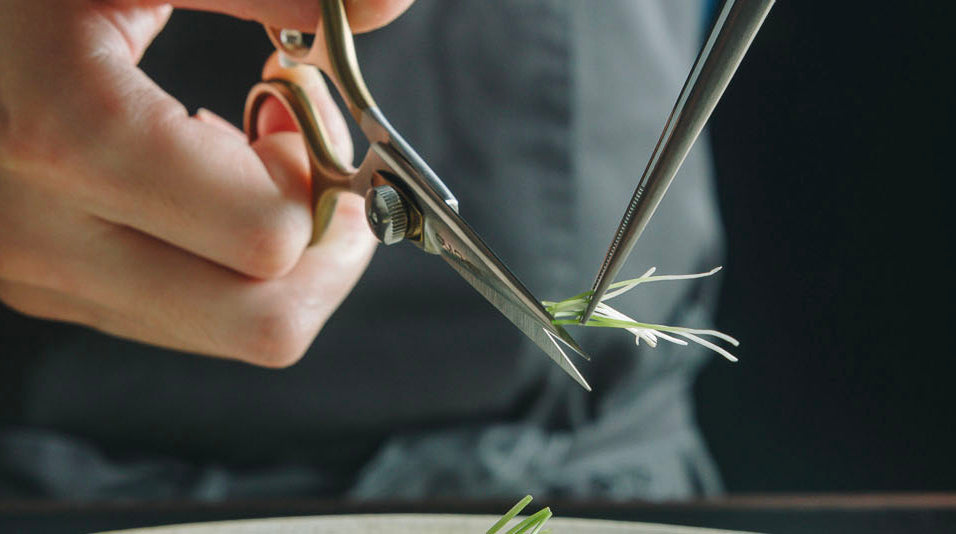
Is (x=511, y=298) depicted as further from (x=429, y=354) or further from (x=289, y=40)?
(x=429, y=354)

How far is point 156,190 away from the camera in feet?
1.09

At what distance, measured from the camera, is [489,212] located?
56cm

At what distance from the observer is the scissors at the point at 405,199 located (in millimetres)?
247

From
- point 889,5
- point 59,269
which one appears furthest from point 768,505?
point 889,5

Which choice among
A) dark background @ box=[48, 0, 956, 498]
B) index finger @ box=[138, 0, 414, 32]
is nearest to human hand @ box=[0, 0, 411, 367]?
index finger @ box=[138, 0, 414, 32]

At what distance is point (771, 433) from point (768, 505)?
516 millimetres

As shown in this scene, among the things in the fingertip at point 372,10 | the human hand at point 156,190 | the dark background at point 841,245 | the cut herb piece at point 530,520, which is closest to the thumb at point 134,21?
the human hand at point 156,190

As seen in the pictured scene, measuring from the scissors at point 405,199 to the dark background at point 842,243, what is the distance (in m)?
0.65

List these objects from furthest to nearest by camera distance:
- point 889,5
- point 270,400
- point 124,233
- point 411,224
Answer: point 889,5
point 270,400
point 124,233
point 411,224

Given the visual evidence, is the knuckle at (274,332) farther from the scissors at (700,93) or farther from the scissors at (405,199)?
the scissors at (700,93)

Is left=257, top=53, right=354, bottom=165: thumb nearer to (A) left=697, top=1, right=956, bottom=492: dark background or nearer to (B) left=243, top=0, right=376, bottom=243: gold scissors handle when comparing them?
(B) left=243, top=0, right=376, bottom=243: gold scissors handle

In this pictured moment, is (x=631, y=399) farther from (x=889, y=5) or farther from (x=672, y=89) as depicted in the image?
(x=889, y=5)

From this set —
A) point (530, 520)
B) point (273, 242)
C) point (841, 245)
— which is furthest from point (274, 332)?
point (841, 245)

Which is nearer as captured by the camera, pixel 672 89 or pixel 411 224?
pixel 411 224
